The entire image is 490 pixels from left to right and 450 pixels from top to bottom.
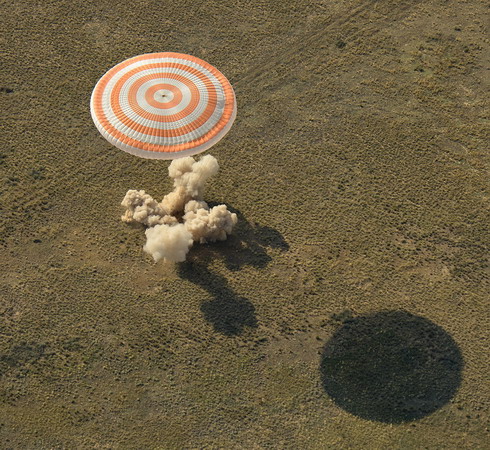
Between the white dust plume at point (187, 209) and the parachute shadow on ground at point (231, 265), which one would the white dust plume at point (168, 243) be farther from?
the parachute shadow on ground at point (231, 265)

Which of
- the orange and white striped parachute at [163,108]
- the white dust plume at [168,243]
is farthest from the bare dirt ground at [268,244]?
the orange and white striped parachute at [163,108]

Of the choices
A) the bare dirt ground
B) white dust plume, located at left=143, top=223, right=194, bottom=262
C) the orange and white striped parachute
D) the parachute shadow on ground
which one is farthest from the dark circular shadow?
the orange and white striped parachute

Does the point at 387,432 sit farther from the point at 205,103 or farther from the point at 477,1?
the point at 477,1

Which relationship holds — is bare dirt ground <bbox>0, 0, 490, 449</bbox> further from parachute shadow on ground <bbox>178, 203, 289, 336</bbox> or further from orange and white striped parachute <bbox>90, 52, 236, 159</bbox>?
orange and white striped parachute <bbox>90, 52, 236, 159</bbox>

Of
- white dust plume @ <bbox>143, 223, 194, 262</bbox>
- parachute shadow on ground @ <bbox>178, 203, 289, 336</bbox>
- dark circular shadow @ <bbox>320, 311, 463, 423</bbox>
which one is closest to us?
dark circular shadow @ <bbox>320, 311, 463, 423</bbox>

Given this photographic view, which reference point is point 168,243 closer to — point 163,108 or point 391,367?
point 163,108

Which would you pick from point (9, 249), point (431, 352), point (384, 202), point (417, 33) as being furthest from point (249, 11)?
point (431, 352)
